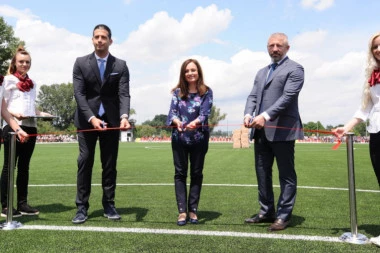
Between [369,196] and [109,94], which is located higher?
[109,94]

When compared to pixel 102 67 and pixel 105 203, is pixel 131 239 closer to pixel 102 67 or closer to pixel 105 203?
pixel 105 203

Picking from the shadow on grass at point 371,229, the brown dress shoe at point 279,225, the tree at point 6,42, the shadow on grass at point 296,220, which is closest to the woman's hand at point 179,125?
the brown dress shoe at point 279,225

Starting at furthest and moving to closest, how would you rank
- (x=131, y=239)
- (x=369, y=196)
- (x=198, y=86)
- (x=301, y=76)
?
(x=369, y=196)
(x=198, y=86)
(x=301, y=76)
(x=131, y=239)

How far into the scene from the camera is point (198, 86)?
4.96 m

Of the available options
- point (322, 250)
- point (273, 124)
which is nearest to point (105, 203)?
point (273, 124)

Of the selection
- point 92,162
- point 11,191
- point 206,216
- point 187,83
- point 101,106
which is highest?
point 187,83

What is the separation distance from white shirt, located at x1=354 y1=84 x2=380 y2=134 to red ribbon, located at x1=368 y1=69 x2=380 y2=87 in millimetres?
37

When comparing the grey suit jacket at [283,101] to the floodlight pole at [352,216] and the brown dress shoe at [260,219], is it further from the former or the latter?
the brown dress shoe at [260,219]

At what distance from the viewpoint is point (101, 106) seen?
5000 millimetres

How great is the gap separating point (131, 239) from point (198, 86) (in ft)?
6.92

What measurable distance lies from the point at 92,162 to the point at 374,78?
356 cm

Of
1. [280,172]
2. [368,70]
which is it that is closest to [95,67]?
[280,172]

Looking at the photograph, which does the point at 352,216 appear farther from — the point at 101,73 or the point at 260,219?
the point at 101,73

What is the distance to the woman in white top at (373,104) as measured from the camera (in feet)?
12.8
